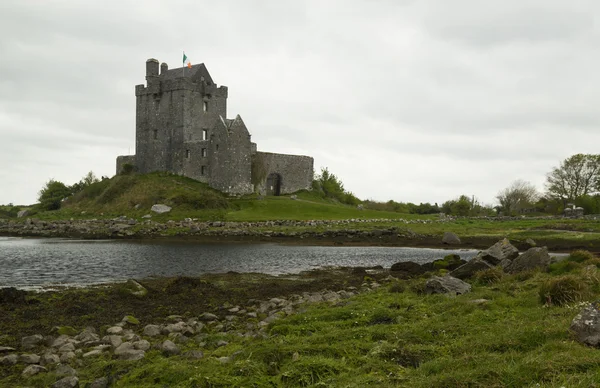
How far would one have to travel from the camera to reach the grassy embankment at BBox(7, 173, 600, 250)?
160ft

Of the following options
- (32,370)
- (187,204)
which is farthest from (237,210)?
(32,370)

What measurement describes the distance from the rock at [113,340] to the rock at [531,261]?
42.7ft

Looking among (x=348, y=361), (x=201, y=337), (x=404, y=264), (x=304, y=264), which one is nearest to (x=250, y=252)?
(x=304, y=264)

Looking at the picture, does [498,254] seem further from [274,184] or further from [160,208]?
[274,184]

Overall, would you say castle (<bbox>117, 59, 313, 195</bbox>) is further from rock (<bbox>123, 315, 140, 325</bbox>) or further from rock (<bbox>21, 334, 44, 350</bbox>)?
rock (<bbox>21, 334, 44, 350</bbox>)

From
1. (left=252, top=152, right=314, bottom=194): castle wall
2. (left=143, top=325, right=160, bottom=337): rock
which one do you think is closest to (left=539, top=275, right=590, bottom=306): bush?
(left=143, top=325, right=160, bottom=337): rock

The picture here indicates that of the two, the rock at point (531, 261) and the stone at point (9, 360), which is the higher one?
the rock at point (531, 261)

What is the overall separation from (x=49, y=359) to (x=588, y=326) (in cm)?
972

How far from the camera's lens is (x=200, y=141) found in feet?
223

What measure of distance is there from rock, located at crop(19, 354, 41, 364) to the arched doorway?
62313 millimetres

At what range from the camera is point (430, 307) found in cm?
1227

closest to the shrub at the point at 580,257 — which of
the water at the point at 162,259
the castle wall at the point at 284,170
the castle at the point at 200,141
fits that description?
the water at the point at 162,259

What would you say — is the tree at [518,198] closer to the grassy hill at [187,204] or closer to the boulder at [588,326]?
the grassy hill at [187,204]

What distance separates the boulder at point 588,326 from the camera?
25.3ft
